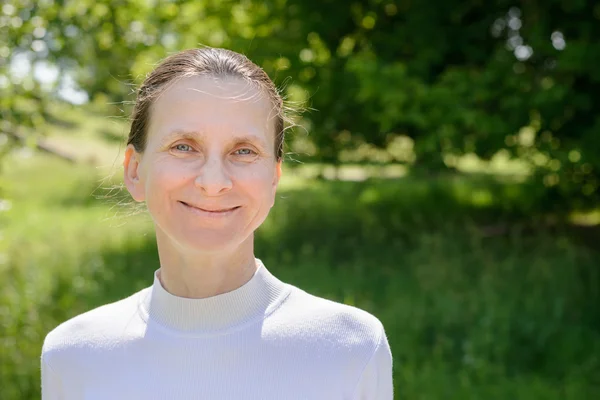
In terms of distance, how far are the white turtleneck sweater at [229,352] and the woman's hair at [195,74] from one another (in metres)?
0.34

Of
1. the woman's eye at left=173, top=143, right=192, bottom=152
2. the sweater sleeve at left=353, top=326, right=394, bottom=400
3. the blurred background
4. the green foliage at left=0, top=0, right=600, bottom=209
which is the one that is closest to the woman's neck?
the woman's eye at left=173, top=143, right=192, bottom=152

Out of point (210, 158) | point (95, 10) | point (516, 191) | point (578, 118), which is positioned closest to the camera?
point (210, 158)

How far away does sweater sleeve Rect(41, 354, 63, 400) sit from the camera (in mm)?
1645

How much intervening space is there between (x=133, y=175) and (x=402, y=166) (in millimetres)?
7573

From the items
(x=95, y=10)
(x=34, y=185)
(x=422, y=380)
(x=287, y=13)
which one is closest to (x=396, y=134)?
(x=287, y=13)

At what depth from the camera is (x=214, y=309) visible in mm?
1585

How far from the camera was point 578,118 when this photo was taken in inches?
314

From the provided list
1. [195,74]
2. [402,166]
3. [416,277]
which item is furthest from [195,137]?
[402,166]

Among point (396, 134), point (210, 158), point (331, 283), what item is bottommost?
point (331, 283)

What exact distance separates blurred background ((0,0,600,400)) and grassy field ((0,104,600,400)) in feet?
0.08

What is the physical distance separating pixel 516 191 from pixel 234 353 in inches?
421

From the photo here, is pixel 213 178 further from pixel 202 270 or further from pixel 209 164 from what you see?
pixel 202 270

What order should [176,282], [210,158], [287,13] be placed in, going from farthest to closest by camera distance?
[287,13]
[176,282]
[210,158]

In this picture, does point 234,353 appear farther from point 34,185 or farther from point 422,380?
point 34,185
